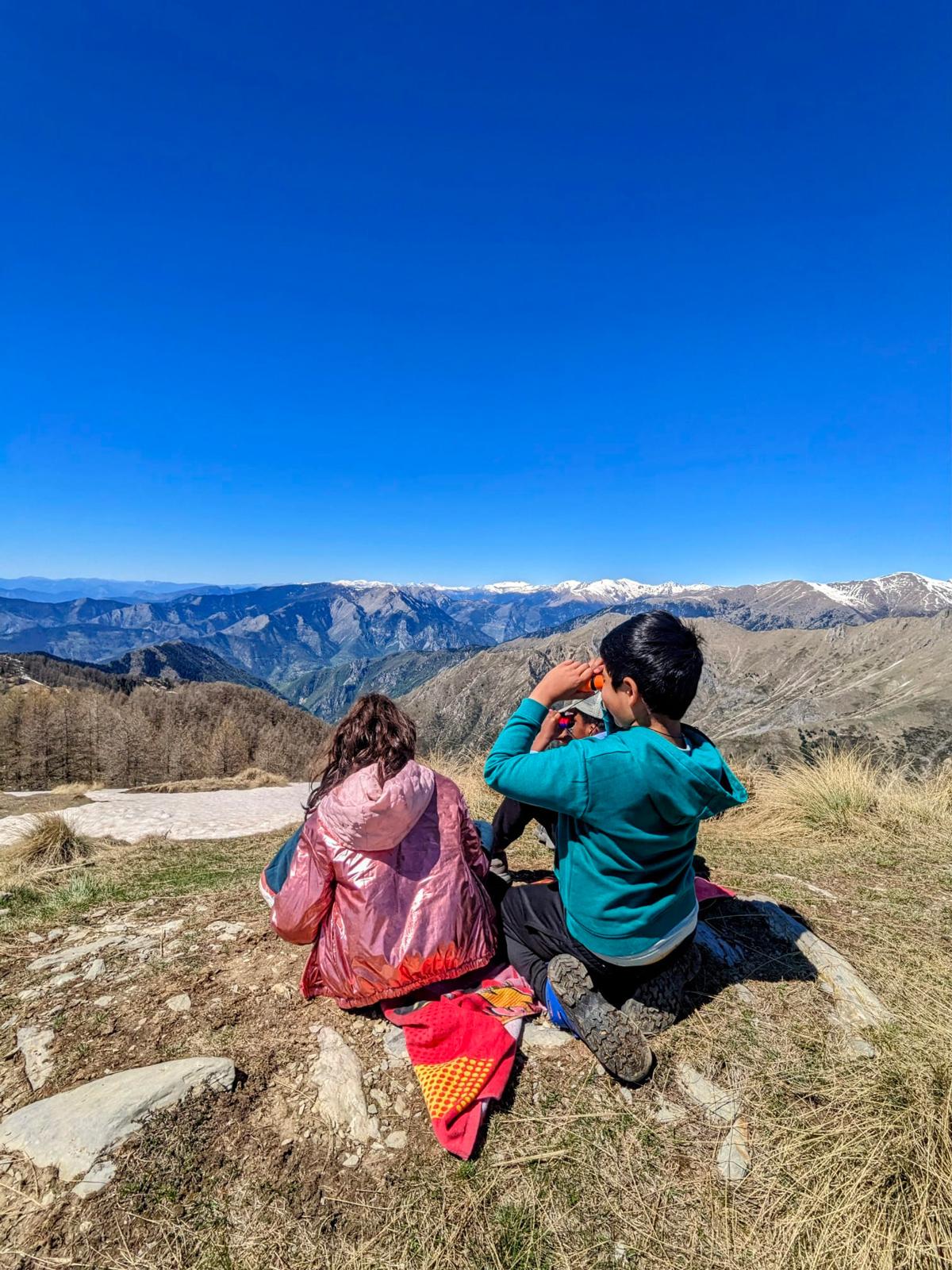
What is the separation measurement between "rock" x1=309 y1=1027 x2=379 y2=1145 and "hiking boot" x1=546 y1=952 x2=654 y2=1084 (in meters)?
1.23

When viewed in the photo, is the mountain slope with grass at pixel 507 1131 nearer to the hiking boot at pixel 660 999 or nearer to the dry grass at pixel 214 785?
the hiking boot at pixel 660 999

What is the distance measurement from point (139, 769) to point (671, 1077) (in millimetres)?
72783

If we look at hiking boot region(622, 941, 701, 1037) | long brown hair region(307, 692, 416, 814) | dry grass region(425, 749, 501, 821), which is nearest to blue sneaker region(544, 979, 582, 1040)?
hiking boot region(622, 941, 701, 1037)

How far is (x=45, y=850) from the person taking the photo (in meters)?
7.38

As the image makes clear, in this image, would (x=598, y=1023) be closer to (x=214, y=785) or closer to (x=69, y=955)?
(x=69, y=955)

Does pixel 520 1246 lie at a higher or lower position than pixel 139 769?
higher

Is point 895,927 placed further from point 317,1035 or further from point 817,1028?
point 317,1035

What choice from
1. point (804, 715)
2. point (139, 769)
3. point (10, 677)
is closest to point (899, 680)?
point (804, 715)

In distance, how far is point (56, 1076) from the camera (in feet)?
9.80

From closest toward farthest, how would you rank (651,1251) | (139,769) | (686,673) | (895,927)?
1. (651,1251)
2. (686,673)
3. (895,927)
4. (139,769)

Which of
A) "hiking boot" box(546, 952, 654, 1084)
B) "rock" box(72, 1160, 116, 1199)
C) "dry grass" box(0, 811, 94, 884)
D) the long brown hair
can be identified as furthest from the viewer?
"dry grass" box(0, 811, 94, 884)

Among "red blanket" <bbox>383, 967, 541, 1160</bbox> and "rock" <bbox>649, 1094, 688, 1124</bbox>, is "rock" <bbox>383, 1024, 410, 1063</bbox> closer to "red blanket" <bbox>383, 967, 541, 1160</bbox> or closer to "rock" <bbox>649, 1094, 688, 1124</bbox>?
"red blanket" <bbox>383, 967, 541, 1160</bbox>

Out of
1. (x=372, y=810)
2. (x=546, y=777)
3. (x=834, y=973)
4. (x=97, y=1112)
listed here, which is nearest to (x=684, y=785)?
(x=546, y=777)

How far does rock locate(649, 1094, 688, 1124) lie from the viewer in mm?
2748
